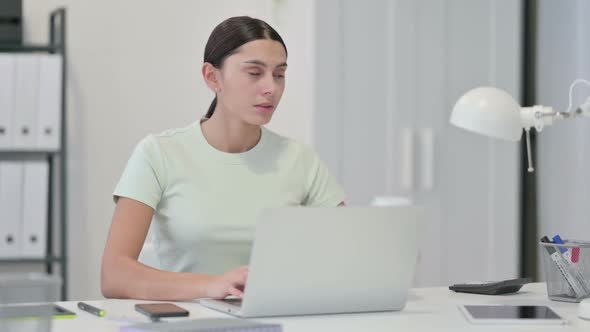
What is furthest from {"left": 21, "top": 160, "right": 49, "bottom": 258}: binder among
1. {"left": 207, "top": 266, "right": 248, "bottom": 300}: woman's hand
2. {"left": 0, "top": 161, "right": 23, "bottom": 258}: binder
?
{"left": 207, "top": 266, "right": 248, "bottom": 300}: woman's hand

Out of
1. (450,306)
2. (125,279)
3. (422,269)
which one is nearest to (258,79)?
(125,279)

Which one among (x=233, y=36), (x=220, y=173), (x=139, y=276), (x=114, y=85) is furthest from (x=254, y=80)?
(x=114, y=85)

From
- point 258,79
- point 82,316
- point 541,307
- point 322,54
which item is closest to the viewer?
point 82,316

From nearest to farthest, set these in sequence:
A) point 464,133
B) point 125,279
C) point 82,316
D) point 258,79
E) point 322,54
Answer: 1. point 82,316
2. point 125,279
3. point 258,79
4. point 322,54
5. point 464,133

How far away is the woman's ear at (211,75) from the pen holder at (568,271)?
0.87 m

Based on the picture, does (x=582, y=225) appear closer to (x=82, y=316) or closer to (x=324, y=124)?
(x=324, y=124)

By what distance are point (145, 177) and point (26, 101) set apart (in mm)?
1250

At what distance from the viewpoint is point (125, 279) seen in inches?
74.7

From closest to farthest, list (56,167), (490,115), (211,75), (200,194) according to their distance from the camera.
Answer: (490,115) → (200,194) → (211,75) → (56,167)

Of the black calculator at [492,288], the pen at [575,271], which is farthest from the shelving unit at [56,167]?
the pen at [575,271]

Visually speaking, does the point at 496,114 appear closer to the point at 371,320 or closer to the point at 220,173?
the point at 371,320

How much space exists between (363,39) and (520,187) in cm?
88

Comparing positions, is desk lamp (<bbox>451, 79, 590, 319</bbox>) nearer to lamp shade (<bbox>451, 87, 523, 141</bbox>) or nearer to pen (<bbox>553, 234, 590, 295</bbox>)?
lamp shade (<bbox>451, 87, 523, 141</bbox>)

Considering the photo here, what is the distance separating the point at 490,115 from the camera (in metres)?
1.87
